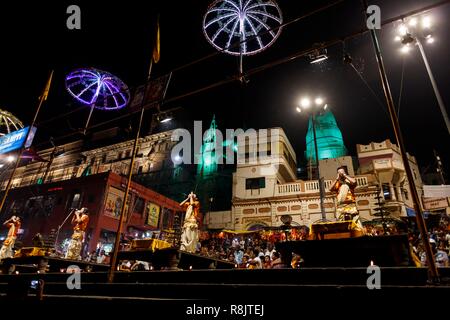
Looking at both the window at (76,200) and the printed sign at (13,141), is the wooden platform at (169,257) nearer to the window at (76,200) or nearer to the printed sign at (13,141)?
the printed sign at (13,141)

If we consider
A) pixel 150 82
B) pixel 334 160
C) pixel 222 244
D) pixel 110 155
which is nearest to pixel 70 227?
pixel 222 244

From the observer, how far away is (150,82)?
10352 millimetres

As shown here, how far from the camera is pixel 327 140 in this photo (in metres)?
45.7

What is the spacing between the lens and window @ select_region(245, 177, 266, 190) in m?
32.2

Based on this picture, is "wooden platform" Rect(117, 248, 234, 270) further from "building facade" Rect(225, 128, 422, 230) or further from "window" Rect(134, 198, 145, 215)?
"window" Rect(134, 198, 145, 215)

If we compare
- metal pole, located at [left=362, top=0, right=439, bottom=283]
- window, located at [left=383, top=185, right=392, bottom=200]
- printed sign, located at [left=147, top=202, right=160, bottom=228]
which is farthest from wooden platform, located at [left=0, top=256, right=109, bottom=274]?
window, located at [left=383, top=185, right=392, bottom=200]

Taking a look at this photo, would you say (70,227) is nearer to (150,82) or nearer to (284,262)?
(150,82)

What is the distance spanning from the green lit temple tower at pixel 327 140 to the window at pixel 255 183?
557 inches

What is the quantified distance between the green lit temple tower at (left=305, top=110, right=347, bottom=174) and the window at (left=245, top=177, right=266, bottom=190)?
14153 mm

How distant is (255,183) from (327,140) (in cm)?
1975

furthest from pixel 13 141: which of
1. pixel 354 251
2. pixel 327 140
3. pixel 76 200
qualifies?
pixel 327 140

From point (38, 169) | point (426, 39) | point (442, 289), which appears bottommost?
point (442, 289)

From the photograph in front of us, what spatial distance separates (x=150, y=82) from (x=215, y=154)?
35.1m
